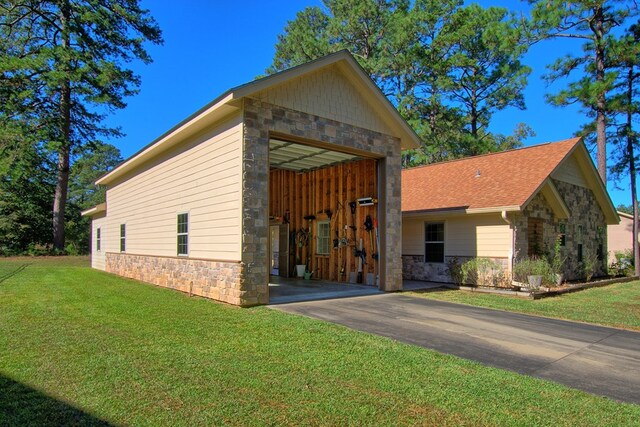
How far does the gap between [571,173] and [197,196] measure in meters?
14.1

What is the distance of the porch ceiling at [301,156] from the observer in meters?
12.2

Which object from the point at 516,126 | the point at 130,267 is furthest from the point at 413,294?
the point at 516,126

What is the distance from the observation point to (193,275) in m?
10.6

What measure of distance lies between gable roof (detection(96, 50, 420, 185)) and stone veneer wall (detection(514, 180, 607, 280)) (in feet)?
15.1

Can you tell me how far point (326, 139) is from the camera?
414 inches

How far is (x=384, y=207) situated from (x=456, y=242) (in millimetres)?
4047

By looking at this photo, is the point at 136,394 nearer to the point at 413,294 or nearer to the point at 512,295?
the point at 413,294

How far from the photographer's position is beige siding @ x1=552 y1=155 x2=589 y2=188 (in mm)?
15353

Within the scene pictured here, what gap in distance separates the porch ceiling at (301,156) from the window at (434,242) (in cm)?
420

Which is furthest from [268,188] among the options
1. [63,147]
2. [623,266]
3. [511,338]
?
[63,147]

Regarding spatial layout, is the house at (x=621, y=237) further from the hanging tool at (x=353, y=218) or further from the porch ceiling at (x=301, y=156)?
the porch ceiling at (x=301, y=156)

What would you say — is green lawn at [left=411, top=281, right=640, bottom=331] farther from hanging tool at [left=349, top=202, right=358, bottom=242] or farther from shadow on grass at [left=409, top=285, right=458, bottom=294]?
hanging tool at [left=349, top=202, right=358, bottom=242]

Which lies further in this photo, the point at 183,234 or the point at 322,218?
the point at 322,218

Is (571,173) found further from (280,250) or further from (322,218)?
(280,250)
